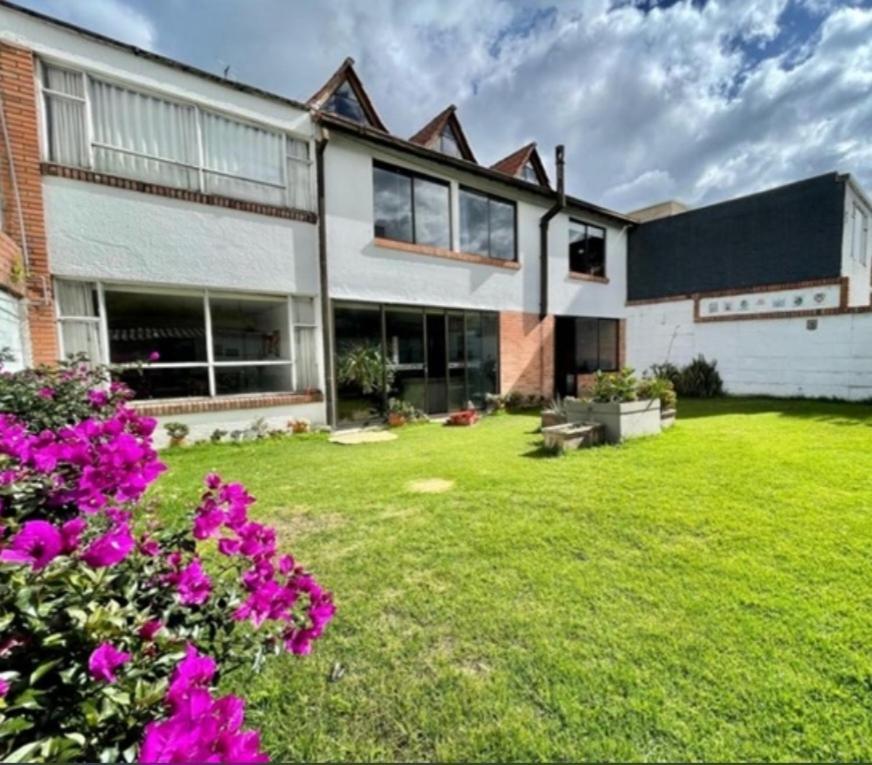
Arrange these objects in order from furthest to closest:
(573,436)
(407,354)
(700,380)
Result: 1. (700,380)
2. (407,354)
3. (573,436)

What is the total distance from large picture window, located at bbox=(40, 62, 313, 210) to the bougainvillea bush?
292 inches

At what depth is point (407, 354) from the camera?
1055cm

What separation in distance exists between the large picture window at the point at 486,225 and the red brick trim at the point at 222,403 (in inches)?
228

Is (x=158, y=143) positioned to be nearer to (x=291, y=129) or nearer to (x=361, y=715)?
(x=291, y=129)

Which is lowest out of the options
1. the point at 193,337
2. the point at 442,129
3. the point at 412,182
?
the point at 193,337

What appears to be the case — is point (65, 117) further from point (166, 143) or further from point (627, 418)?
point (627, 418)

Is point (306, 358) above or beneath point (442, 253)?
beneath

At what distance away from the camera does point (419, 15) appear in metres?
8.65

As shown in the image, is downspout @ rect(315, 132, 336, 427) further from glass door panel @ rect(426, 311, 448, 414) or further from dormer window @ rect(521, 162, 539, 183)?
dormer window @ rect(521, 162, 539, 183)

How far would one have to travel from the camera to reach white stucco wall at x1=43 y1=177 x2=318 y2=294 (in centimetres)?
677

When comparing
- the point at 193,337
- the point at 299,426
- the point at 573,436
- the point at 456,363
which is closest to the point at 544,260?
the point at 456,363

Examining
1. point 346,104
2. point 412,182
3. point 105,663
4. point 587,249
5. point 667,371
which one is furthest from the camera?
point 587,249

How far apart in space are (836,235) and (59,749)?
1676cm

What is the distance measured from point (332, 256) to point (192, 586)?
28.1ft
